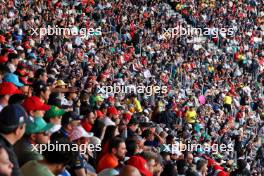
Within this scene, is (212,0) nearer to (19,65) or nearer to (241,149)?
(241,149)

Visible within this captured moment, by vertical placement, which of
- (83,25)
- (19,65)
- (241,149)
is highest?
(19,65)

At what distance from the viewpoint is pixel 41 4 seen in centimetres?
1995

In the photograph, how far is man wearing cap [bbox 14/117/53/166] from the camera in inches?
228

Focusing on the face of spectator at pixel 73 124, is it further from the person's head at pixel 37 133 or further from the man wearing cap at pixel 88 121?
the person's head at pixel 37 133

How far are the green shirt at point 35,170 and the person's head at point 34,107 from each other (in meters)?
1.61

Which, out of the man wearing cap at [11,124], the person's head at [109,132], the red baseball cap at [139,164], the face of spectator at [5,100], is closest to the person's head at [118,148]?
the red baseball cap at [139,164]

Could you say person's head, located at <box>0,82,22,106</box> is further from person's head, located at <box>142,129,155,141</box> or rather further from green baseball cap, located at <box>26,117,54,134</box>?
person's head, located at <box>142,129,155,141</box>

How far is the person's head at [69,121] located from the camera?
7230 millimetres

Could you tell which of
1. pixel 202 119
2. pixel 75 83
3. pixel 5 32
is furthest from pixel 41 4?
pixel 75 83

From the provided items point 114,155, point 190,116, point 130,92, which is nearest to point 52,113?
point 114,155

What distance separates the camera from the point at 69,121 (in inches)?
287

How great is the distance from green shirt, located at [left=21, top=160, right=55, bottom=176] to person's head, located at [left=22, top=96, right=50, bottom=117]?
5.28 ft

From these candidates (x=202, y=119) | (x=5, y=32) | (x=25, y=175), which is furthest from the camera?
(x=202, y=119)

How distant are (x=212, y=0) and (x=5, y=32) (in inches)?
597
